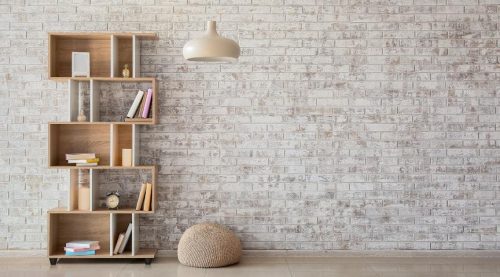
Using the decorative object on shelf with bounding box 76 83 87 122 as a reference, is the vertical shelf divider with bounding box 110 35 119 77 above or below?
above

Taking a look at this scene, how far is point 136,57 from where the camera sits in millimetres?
5551

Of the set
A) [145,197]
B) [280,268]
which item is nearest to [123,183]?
[145,197]

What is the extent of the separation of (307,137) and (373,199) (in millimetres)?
881

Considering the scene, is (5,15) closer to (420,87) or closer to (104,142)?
(104,142)

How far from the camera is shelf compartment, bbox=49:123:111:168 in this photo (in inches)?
222

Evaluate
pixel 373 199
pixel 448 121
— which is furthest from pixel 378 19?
pixel 373 199

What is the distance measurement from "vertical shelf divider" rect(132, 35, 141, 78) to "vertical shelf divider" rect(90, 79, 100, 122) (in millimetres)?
387

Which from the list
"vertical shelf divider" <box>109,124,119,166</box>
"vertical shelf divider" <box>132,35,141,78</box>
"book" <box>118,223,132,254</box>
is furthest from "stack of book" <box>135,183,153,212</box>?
"vertical shelf divider" <box>132,35,141,78</box>

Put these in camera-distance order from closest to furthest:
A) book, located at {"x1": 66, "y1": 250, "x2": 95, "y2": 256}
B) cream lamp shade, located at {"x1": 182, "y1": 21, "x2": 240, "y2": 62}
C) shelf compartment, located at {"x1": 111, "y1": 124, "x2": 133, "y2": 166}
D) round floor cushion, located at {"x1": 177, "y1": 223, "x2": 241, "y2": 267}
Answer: cream lamp shade, located at {"x1": 182, "y1": 21, "x2": 240, "y2": 62}, round floor cushion, located at {"x1": 177, "y1": 223, "x2": 241, "y2": 267}, book, located at {"x1": 66, "y1": 250, "x2": 95, "y2": 256}, shelf compartment, located at {"x1": 111, "y1": 124, "x2": 133, "y2": 166}

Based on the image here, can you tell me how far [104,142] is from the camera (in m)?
5.67

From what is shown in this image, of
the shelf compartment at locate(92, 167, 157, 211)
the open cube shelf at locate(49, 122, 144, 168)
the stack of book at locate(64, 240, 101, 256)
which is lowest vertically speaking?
the stack of book at locate(64, 240, 101, 256)

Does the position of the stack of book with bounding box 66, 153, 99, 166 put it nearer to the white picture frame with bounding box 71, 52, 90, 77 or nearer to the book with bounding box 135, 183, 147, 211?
the book with bounding box 135, 183, 147, 211

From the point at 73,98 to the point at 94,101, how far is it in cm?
21

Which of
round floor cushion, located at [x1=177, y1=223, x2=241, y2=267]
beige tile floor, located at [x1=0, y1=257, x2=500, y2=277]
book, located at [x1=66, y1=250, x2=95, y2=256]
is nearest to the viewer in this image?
beige tile floor, located at [x1=0, y1=257, x2=500, y2=277]
